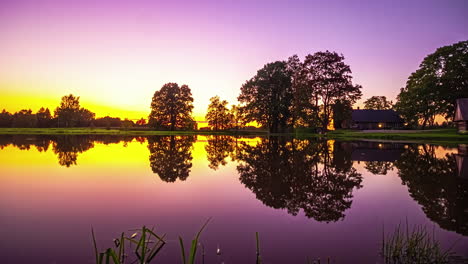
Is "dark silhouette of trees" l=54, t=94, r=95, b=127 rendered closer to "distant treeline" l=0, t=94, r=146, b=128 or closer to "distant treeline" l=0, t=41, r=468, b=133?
"distant treeline" l=0, t=94, r=146, b=128

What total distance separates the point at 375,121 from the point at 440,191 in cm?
8089

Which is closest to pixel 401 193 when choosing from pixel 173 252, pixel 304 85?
pixel 173 252

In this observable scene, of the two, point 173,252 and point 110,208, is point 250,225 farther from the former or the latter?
point 110,208

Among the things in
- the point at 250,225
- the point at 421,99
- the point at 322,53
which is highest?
the point at 322,53

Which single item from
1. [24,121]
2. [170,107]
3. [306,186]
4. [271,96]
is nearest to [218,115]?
[170,107]

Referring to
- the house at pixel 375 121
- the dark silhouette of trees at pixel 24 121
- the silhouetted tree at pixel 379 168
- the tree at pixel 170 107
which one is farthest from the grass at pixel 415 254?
the dark silhouette of trees at pixel 24 121

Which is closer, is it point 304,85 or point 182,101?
point 304,85

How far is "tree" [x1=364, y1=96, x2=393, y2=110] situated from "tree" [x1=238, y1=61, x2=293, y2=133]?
190ft

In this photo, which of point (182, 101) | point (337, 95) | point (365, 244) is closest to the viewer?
point (365, 244)

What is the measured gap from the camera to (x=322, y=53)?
201 ft

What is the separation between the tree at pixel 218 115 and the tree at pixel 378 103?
57.2 m

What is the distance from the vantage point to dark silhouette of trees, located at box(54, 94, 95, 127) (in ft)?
384

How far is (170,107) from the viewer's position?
90.7m

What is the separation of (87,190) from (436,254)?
11.0m
